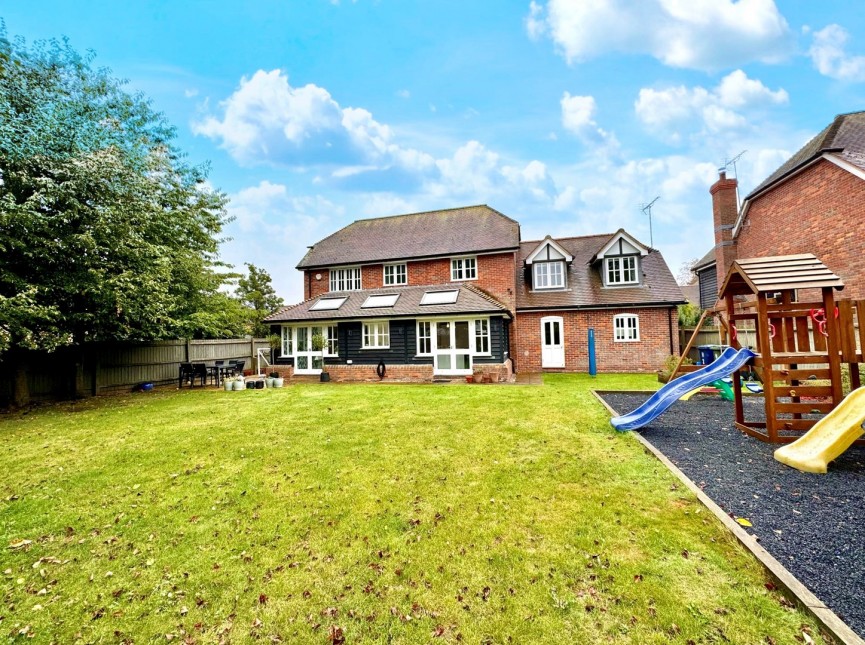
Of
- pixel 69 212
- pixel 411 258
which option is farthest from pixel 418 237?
pixel 69 212

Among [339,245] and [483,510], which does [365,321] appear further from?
[483,510]

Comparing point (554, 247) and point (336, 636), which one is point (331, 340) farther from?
point (336, 636)

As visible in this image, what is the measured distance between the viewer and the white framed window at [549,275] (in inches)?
707

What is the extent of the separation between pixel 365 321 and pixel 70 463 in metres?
11.1

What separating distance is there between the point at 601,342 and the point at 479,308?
6545 millimetres

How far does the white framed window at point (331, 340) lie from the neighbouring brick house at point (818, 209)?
18286 millimetres

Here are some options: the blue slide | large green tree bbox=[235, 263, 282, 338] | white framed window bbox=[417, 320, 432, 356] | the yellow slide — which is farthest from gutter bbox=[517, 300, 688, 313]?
large green tree bbox=[235, 263, 282, 338]

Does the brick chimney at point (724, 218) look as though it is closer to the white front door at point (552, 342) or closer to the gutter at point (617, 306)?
the gutter at point (617, 306)

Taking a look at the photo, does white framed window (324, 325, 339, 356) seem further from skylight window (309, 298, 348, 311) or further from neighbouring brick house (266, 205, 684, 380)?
skylight window (309, 298, 348, 311)

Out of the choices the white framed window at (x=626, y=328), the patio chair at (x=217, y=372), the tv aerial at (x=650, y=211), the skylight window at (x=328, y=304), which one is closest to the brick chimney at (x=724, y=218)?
the tv aerial at (x=650, y=211)

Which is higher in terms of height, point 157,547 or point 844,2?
point 844,2

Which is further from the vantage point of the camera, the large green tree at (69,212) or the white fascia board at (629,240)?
the white fascia board at (629,240)

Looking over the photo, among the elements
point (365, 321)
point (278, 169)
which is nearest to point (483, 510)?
point (365, 321)

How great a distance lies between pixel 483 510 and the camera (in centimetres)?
387
